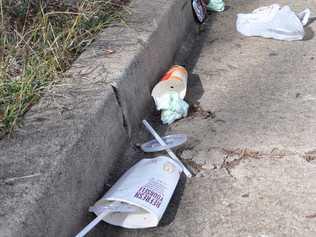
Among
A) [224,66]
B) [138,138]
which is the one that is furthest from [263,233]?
[224,66]

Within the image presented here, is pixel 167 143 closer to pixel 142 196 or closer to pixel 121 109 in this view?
pixel 121 109

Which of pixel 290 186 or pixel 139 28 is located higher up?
pixel 139 28

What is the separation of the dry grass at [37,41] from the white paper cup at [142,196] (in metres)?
0.54

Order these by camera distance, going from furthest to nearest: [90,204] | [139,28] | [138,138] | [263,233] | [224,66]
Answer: [224,66]
[139,28]
[138,138]
[90,204]
[263,233]

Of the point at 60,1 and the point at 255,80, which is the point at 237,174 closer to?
the point at 255,80

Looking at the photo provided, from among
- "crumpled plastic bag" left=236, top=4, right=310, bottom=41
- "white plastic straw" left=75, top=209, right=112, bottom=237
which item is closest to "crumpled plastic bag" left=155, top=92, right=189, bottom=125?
"white plastic straw" left=75, top=209, right=112, bottom=237

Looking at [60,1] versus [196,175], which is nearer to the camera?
[196,175]

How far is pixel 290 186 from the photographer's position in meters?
2.43

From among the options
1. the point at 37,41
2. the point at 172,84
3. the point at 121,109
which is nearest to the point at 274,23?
the point at 172,84

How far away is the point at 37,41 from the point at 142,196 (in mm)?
1195

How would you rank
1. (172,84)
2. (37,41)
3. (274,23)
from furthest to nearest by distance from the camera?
1. (274,23)
2. (172,84)
3. (37,41)

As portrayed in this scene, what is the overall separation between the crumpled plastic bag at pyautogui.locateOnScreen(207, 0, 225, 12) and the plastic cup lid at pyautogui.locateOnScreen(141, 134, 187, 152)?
6.03 feet

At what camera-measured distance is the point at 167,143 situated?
9.22 ft

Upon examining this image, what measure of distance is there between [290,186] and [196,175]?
0.45 meters
